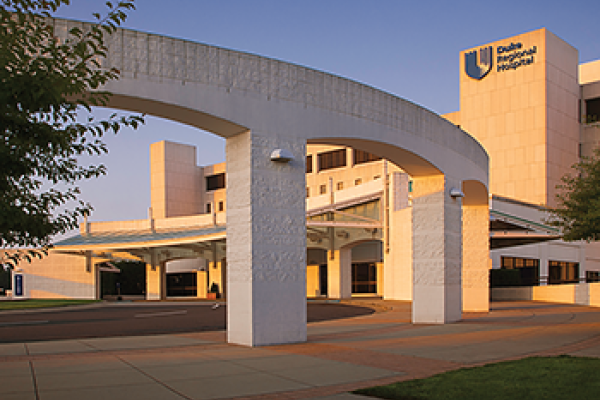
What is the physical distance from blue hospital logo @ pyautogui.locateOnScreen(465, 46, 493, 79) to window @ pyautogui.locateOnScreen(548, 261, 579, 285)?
17.9m

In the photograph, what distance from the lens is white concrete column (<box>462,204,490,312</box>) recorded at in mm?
23406

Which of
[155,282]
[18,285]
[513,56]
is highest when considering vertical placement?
[513,56]

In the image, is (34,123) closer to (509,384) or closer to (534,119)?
(509,384)

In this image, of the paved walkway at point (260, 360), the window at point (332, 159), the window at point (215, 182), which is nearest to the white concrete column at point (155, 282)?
the window at point (332, 159)

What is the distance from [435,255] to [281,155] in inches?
294

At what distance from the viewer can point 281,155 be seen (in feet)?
42.1

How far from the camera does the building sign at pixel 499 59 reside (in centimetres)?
5175

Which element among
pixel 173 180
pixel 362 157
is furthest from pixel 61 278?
pixel 362 157

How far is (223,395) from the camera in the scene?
25.0 ft

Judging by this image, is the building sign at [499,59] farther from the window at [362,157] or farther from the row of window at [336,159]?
the window at [362,157]

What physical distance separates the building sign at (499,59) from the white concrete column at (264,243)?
4429 cm

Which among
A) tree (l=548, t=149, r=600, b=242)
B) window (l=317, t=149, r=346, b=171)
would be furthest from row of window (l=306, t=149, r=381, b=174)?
tree (l=548, t=149, r=600, b=242)

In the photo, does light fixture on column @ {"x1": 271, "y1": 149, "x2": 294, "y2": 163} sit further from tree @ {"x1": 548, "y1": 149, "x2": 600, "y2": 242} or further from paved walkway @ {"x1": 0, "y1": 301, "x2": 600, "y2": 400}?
tree @ {"x1": 548, "y1": 149, "x2": 600, "y2": 242}

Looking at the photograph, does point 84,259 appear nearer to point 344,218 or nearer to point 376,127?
point 344,218
